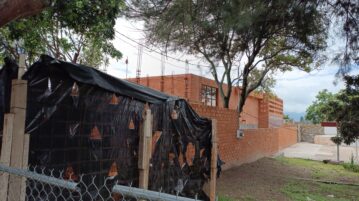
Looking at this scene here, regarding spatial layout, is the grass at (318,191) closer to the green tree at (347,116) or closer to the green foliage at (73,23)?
the green tree at (347,116)

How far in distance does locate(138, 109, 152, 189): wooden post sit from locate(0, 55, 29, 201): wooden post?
1577mm

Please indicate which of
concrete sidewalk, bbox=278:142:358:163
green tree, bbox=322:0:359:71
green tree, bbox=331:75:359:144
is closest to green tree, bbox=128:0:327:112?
green tree, bbox=322:0:359:71

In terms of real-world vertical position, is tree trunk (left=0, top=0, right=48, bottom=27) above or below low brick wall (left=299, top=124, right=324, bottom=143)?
above

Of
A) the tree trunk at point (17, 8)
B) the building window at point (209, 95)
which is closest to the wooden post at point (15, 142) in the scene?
Answer: the tree trunk at point (17, 8)

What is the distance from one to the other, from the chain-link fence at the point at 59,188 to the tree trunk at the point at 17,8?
0.94 metres

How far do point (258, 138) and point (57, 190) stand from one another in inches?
526

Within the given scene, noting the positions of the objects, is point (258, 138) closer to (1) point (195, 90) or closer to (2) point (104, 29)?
(1) point (195, 90)

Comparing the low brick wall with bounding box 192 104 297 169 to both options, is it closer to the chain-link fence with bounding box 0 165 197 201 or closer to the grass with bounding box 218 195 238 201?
the grass with bounding box 218 195 238 201

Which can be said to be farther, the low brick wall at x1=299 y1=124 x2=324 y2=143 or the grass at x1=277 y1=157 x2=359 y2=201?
the low brick wall at x1=299 y1=124 x2=324 y2=143

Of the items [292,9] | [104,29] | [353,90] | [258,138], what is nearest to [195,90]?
[258,138]

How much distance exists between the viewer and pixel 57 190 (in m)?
3.30

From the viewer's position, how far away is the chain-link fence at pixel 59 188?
5.23 ft

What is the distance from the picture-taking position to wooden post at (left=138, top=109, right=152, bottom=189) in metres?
4.19

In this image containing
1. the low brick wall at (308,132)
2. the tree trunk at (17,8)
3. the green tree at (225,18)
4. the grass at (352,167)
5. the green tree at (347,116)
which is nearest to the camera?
the tree trunk at (17,8)
